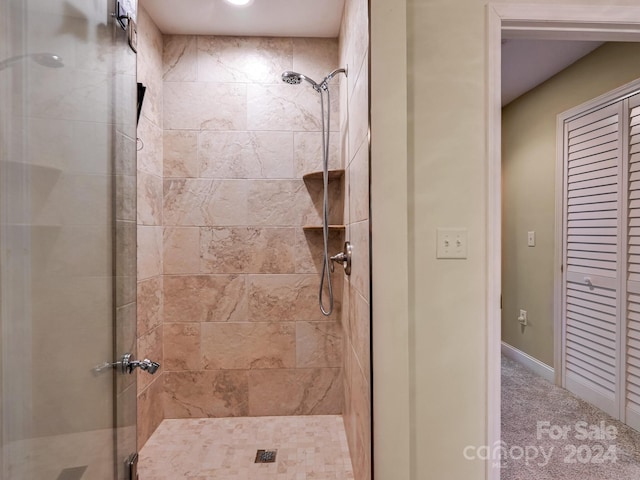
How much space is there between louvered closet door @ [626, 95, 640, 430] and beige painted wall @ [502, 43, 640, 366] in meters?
0.42

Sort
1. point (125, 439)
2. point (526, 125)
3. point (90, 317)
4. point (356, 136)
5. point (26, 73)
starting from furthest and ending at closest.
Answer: point (526, 125) < point (356, 136) < point (125, 439) < point (90, 317) < point (26, 73)

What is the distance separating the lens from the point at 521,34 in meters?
1.40

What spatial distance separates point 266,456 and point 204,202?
151 centimetres

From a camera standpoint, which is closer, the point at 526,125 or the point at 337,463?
the point at 337,463

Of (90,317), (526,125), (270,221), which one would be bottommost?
(90,317)

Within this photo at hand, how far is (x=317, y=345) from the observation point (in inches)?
91.8

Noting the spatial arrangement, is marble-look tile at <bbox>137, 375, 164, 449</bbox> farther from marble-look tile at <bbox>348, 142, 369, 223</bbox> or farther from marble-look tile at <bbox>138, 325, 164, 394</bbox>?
marble-look tile at <bbox>348, 142, 369, 223</bbox>

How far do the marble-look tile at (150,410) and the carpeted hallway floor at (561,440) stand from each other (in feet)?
6.32

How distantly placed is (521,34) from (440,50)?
13.8 inches

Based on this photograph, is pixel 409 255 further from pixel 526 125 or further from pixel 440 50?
pixel 526 125

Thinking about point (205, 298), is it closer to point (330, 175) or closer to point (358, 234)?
point (330, 175)

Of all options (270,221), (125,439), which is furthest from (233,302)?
(125,439)

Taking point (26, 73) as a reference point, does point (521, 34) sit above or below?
above

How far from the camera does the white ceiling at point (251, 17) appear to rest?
6.48ft
